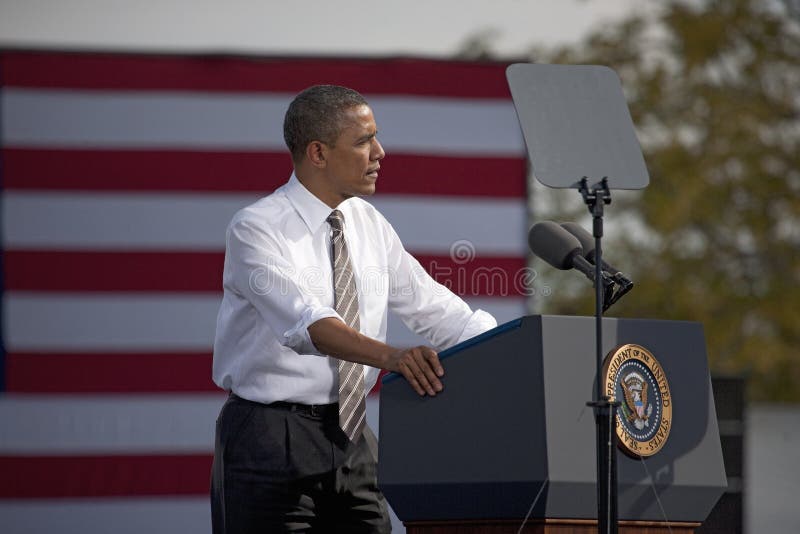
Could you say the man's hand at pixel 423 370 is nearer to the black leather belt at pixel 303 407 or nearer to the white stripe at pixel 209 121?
the black leather belt at pixel 303 407

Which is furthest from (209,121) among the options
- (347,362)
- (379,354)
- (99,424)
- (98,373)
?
(379,354)

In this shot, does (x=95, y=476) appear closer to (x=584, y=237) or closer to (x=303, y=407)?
(x=303, y=407)

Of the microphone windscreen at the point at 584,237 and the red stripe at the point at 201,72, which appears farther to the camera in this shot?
the red stripe at the point at 201,72

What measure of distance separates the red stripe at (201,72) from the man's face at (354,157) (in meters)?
2.05

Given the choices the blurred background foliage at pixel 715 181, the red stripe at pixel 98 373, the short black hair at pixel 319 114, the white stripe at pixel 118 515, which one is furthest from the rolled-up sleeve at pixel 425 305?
the blurred background foliage at pixel 715 181

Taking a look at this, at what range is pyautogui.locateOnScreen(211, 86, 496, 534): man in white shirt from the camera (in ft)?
7.57

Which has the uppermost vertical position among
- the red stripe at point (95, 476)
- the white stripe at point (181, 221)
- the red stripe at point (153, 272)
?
the white stripe at point (181, 221)

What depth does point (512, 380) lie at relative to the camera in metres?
1.89

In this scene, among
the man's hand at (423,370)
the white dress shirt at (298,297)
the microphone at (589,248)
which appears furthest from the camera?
the white dress shirt at (298,297)

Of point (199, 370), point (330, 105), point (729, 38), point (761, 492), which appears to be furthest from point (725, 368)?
point (330, 105)

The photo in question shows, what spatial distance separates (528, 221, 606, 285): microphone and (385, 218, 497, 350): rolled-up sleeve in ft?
1.41

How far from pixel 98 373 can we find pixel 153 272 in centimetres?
42

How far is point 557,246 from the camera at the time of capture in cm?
208

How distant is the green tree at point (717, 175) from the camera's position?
9.49 metres
